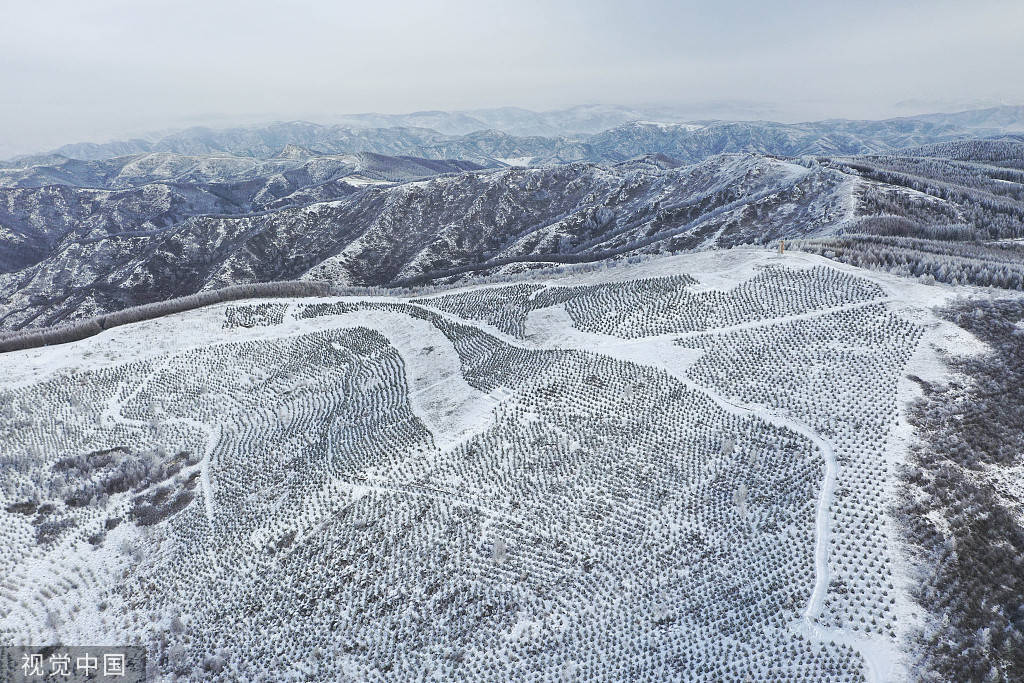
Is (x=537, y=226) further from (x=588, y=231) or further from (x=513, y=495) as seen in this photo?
(x=513, y=495)

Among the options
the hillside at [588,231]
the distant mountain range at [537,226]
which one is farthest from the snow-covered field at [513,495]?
the distant mountain range at [537,226]

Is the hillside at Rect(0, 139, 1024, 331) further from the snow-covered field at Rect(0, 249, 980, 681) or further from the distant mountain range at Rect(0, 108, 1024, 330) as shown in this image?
the snow-covered field at Rect(0, 249, 980, 681)

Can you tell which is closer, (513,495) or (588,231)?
(513,495)

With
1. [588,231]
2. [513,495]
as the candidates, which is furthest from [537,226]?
[513,495]

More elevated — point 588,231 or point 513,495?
point 588,231

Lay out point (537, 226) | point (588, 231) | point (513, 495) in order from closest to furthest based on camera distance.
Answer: point (513, 495) → point (588, 231) → point (537, 226)

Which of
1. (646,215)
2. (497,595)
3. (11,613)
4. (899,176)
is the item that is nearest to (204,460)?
(11,613)

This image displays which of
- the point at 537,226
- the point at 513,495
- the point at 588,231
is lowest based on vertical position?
the point at 513,495

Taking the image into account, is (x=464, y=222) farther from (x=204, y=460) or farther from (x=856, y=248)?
(x=204, y=460)
